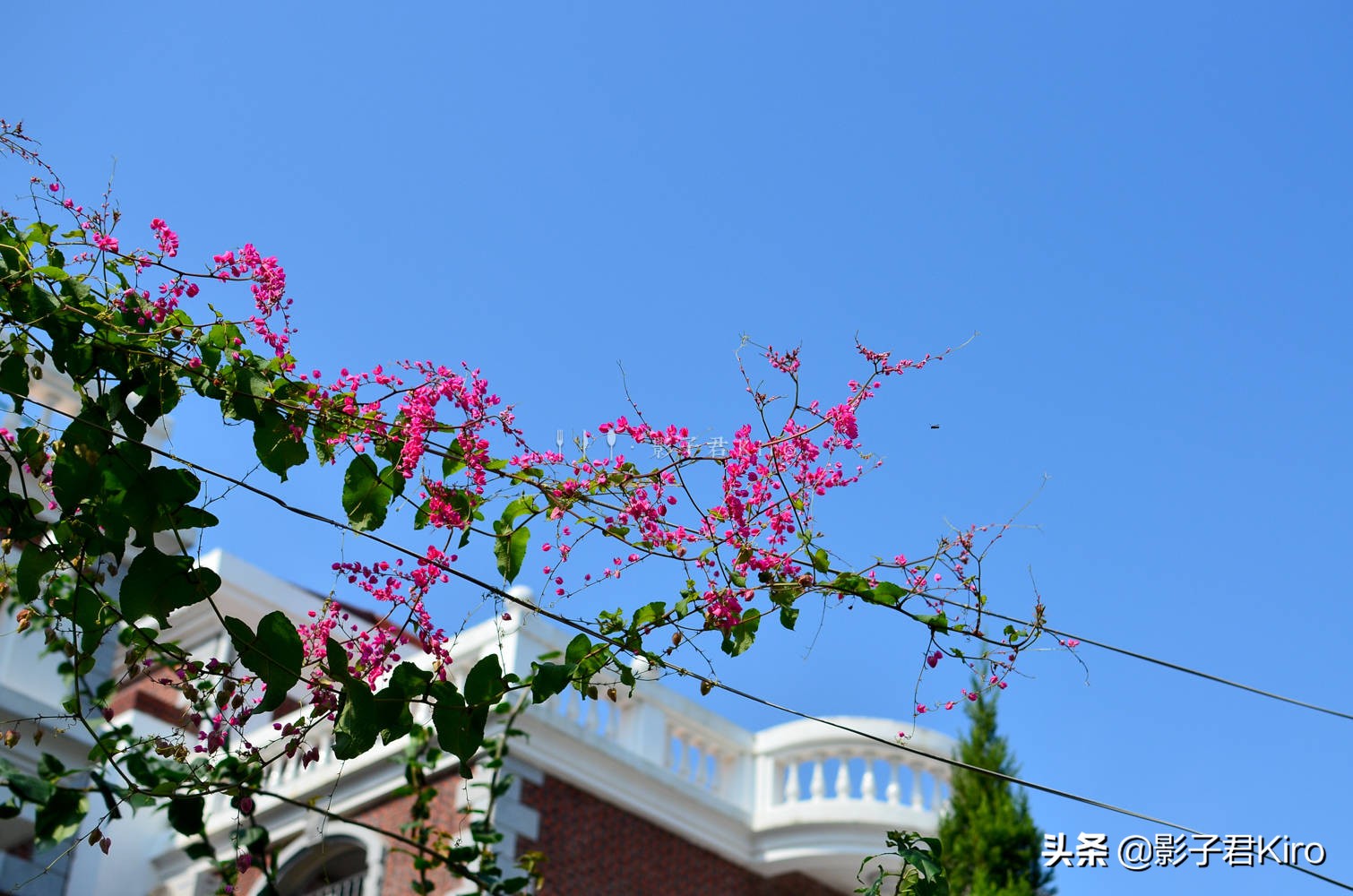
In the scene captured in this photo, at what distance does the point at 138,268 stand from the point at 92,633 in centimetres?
84

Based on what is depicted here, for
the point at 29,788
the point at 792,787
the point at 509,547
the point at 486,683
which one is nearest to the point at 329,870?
the point at 792,787

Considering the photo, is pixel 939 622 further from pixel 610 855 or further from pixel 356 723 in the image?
pixel 610 855

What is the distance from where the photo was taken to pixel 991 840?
36.4ft

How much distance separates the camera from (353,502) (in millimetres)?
3297

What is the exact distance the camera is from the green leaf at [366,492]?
130 inches

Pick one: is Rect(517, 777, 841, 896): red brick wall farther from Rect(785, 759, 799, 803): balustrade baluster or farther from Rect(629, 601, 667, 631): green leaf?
Rect(629, 601, 667, 631): green leaf

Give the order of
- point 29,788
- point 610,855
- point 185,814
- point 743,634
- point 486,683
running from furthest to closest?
1. point 610,855
2. point 743,634
3. point 486,683
4. point 185,814
5. point 29,788

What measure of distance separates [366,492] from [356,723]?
1.93ft

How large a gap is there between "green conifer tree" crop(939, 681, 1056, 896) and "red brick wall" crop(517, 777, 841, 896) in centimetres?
176

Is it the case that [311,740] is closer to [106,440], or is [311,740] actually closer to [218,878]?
[218,878]

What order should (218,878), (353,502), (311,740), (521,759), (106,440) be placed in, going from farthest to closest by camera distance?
(218,878) < (311,740) < (521,759) < (353,502) < (106,440)

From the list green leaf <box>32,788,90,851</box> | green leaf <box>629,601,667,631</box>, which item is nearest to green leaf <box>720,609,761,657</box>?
green leaf <box>629,601,667,631</box>

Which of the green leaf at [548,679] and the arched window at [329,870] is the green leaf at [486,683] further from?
the arched window at [329,870]

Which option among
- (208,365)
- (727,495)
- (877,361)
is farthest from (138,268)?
(877,361)
